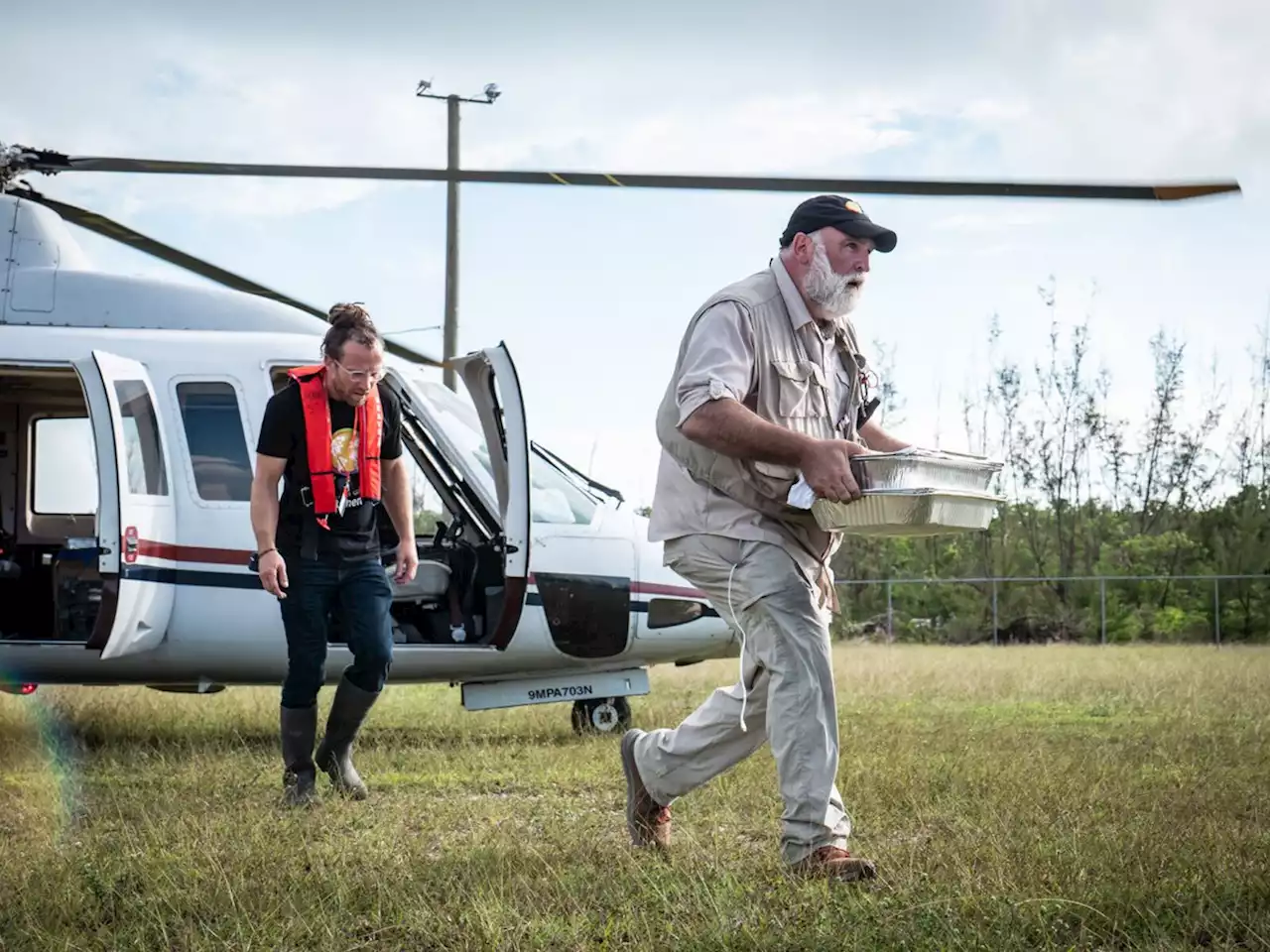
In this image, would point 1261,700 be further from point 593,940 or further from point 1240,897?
point 593,940

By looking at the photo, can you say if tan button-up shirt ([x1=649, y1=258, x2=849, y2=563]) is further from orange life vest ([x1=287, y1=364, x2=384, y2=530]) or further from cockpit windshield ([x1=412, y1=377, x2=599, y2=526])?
cockpit windshield ([x1=412, y1=377, x2=599, y2=526])

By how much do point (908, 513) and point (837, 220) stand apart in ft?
3.10

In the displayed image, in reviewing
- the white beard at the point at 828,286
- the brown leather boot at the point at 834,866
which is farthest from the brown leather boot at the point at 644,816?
the white beard at the point at 828,286

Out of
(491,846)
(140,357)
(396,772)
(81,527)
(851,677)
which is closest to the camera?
(491,846)

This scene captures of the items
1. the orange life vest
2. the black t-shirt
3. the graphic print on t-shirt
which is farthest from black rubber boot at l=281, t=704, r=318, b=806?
the graphic print on t-shirt

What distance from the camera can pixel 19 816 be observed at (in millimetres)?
5633

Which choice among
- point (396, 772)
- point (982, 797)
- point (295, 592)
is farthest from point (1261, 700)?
point (295, 592)

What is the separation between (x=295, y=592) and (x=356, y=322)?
1.02 meters

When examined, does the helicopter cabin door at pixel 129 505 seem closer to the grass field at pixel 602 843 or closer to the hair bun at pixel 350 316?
the grass field at pixel 602 843

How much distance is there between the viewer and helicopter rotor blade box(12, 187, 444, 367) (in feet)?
27.0

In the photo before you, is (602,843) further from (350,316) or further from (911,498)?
(350,316)

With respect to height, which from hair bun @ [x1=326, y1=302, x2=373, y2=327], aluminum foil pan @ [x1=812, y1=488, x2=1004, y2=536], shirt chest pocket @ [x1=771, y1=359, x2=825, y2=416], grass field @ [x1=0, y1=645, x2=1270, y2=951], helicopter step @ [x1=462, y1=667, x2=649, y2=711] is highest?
hair bun @ [x1=326, y1=302, x2=373, y2=327]

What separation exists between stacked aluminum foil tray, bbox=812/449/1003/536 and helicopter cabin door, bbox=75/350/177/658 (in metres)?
3.89

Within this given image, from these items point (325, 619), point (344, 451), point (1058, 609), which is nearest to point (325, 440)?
point (344, 451)
